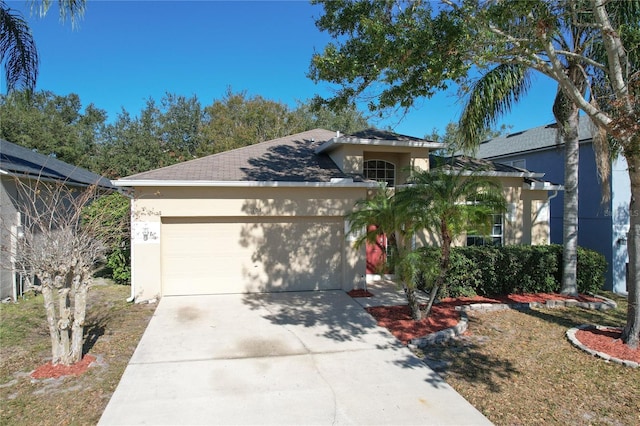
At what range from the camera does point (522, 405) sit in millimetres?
5215

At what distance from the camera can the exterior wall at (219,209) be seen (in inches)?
408

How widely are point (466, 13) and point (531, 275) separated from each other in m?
7.56

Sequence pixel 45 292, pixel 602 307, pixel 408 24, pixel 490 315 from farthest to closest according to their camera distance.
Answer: pixel 602 307 → pixel 490 315 → pixel 408 24 → pixel 45 292

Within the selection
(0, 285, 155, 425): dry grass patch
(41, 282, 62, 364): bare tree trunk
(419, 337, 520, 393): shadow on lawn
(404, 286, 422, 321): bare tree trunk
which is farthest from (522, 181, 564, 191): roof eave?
(41, 282, 62, 364): bare tree trunk

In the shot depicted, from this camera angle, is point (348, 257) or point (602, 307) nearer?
point (602, 307)

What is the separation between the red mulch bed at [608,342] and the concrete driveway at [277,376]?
133 inches

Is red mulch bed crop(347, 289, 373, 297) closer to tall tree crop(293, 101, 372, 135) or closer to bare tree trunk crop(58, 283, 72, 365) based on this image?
bare tree trunk crop(58, 283, 72, 365)

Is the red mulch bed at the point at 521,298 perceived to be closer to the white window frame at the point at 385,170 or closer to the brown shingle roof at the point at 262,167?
the white window frame at the point at 385,170

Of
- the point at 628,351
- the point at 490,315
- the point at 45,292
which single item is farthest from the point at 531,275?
the point at 45,292

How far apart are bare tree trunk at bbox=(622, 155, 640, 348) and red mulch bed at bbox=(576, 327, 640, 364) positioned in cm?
17

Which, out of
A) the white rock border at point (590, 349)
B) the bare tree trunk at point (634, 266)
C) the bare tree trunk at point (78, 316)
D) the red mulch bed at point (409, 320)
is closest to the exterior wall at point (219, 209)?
the red mulch bed at point (409, 320)

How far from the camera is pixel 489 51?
23.2 ft

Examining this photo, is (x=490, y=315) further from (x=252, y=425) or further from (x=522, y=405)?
(x=252, y=425)

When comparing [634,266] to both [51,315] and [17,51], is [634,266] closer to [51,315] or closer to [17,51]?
[51,315]
